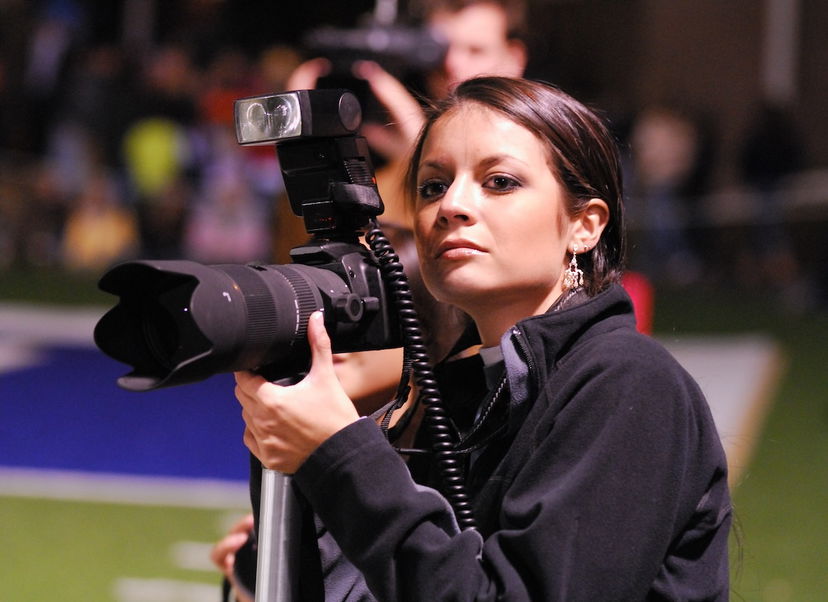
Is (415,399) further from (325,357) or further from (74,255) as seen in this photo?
(74,255)

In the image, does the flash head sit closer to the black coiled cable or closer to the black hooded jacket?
the black coiled cable

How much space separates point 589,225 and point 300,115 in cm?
46

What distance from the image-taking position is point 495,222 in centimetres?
173

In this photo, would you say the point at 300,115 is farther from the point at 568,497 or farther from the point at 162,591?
the point at 162,591

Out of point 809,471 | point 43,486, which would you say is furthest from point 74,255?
point 809,471

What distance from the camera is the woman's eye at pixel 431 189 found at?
1.83m

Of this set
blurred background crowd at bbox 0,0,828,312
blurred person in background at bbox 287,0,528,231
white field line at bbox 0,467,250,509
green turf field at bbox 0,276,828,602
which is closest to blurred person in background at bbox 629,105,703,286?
blurred background crowd at bbox 0,0,828,312

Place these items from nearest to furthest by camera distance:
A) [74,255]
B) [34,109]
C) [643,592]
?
[643,592] → [74,255] → [34,109]

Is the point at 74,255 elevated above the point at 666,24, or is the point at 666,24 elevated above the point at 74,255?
the point at 666,24

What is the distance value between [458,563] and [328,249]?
0.48 meters

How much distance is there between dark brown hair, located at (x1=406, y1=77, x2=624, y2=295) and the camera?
177 centimetres

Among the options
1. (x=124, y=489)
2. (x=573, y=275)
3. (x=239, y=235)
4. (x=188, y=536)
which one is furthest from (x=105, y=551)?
(x=239, y=235)

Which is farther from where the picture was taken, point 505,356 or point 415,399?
point 415,399

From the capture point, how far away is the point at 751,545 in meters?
4.43
